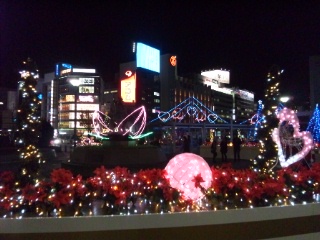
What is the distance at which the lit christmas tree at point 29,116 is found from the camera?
418 inches

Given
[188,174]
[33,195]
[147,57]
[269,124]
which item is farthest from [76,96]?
[33,195]

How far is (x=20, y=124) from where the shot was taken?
1086 centimetres

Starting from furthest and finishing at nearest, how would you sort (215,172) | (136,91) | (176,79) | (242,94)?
(242,94) < (176,79) < (136,91) < (215,172)

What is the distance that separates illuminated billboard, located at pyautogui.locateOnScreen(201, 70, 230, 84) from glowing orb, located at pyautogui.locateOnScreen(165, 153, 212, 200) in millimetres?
161178

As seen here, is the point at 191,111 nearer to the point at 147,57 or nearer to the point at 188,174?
the point at 147,57

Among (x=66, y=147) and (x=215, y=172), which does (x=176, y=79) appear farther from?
(x=215, y=172)

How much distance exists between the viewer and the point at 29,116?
35.8ft

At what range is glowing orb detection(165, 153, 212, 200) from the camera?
21.5 feet

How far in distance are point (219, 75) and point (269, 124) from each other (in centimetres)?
16058

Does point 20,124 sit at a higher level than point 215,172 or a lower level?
higher

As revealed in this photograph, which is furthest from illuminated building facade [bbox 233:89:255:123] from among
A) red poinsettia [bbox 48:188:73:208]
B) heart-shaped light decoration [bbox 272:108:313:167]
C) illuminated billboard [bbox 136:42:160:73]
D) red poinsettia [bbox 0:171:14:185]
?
red poinsettia [bbox 48:188:73:208]

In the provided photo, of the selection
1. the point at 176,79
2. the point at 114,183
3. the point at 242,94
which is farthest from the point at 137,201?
the point at 242,94

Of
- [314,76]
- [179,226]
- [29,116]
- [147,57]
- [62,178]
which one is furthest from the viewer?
[147,57]

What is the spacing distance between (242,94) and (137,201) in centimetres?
17244
